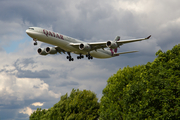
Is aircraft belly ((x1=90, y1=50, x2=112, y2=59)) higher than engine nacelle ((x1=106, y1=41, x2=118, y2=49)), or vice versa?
aircraft belly ((x1=90, y1=50, x2=112, y2=59))

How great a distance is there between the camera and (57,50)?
57.3 metres

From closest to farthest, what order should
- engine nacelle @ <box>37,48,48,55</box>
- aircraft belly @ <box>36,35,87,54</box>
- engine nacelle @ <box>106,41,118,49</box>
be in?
1. aircraft belly @ <box>36,35,87,54</box>
2. engine nacelle @ <box>106,41,118,49</box>
3. engine nacelle @ <box>37,48,48,55</box>

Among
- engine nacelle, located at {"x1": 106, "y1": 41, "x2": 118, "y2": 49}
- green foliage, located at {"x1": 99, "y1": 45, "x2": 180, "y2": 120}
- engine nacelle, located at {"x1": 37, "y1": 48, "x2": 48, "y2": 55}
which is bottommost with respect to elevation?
green foliage, located at {"x1": 99, "y1": 45, "x2": 180, "y2": 120}

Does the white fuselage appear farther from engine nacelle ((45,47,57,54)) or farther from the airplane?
engine nacelle ((45,47,57,54))

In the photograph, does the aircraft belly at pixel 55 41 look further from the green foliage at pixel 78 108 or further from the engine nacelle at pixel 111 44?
the green foliage at pixel 78 108

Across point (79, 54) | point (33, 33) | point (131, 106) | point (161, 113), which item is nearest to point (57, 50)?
point (79, 54)

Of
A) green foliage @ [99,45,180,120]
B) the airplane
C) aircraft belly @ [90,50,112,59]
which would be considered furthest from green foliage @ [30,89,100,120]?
green foliage @ [99,45,180,120]

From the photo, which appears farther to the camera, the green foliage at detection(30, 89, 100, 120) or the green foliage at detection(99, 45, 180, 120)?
the green foliage at detection(30, 89, 100, 120)

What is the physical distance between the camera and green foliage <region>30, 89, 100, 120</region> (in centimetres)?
4756

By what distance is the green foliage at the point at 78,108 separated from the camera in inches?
1873

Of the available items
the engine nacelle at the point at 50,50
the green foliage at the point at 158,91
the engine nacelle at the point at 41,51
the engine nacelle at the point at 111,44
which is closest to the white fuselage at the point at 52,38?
the engine nacelle at the point at 50,50

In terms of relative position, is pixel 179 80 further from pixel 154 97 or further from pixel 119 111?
Result: pixel 119 111

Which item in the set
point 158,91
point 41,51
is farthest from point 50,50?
point 158,91

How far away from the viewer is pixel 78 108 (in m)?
49.2
